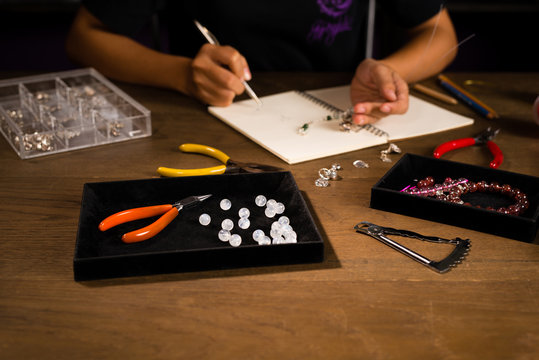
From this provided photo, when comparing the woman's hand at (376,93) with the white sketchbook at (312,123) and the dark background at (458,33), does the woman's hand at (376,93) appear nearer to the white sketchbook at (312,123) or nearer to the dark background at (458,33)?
the white sketchbook at (312,123)

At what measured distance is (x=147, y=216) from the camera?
0.82 meters

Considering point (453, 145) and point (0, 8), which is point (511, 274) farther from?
point (0, 8)

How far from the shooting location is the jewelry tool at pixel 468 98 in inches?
50.1

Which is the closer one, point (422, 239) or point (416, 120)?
point (422, 239)

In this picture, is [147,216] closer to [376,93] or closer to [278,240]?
[278,240]

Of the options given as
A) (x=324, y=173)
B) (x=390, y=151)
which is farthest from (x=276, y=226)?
(x=390, y=151)

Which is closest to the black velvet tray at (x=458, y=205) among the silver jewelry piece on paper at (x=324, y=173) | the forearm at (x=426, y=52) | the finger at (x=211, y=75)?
the silver jewelry piece on paper at (x=324, y=173)

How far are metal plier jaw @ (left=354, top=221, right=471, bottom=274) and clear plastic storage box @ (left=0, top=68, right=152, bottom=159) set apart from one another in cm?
55

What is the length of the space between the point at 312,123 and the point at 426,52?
1.90ft

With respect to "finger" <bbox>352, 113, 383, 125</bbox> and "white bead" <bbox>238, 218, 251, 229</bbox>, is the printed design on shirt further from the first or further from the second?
"white bead" <bbox>238, 218, 251, 229</bbox>

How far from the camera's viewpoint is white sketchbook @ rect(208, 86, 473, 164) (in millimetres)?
1082

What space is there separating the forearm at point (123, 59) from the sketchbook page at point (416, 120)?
0.36 metres

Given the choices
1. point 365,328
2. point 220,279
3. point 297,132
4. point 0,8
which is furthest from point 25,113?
point 0,8

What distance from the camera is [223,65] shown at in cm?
132
